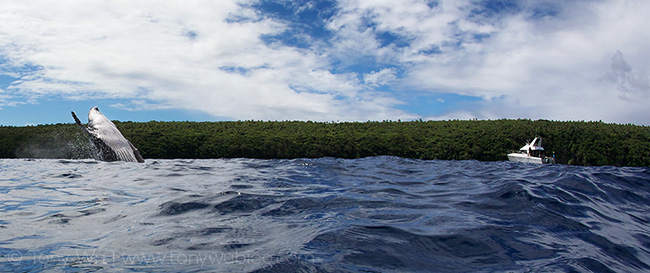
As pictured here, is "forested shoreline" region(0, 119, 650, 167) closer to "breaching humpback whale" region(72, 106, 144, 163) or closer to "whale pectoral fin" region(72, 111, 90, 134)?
"whale pectoral fin" region(72, 111, 90, 134)

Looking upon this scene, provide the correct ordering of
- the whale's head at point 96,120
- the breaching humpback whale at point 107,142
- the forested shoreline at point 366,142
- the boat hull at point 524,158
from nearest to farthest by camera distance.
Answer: the breaching humpback whale at point 107,142 → the whale's head at point 96,120 → the boat hull at point 524,158 → the forested shoreline at point 366,142

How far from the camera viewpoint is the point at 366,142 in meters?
17.5

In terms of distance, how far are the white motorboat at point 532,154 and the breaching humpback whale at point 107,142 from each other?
1287 cm

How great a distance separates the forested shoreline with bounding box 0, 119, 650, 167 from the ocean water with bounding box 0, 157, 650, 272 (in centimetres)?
1120

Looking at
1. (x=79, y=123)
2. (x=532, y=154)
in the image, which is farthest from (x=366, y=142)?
(x=79, y=123)

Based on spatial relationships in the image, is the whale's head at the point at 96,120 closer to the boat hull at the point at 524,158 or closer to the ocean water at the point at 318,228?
the ocean water at the point at 318,228

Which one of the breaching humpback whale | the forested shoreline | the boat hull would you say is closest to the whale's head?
the breaching humpback whale

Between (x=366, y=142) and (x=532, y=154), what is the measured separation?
6.29 metres

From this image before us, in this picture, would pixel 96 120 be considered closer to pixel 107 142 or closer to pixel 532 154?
pixel 107 142

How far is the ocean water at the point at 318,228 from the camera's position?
8.43ft

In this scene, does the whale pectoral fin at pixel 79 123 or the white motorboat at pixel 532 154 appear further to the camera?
the white motorboat at pixel 532 154

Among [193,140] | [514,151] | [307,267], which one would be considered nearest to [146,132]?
[193,140]

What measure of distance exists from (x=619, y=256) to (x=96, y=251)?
3.64 meters

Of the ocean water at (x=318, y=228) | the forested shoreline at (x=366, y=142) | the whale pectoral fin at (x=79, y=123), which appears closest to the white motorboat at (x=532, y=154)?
the forested shoreline at (x=366, y=142)
